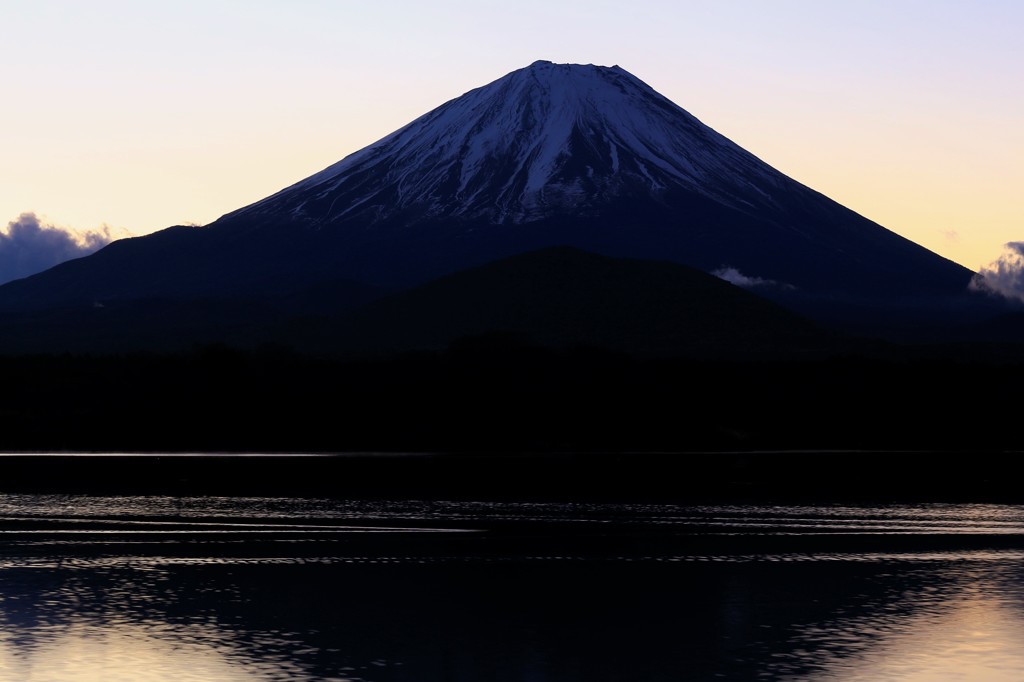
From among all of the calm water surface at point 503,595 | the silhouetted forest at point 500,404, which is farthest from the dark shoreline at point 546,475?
the silhouetted forest at point 500,404

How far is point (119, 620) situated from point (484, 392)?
77204 mm

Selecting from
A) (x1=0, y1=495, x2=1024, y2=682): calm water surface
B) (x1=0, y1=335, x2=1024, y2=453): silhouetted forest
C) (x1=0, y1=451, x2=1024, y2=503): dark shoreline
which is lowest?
(x1=0, y1=495, x2=1024, y2=682): calm water surface

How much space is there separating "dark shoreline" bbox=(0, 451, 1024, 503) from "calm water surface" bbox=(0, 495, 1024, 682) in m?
6.80

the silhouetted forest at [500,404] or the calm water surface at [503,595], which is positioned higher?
the silhouetted forest at [500,404]

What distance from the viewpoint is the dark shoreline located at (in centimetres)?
5197

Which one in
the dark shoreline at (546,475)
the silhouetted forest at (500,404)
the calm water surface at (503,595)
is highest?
the silhouetted forest at (500,404)

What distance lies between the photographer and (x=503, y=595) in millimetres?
28906

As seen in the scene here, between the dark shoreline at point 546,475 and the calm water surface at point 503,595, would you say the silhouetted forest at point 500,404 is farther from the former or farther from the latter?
the calm water surface at point 503,595

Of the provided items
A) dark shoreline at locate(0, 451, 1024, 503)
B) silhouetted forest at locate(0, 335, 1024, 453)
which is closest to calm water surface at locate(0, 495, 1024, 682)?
dark shoreline at locate(0, 451, 1024, 503)

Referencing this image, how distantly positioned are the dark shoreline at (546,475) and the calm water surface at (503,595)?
6.80 m

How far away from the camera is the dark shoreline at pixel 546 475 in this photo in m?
52.0

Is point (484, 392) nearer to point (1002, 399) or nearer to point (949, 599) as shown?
point (1002, 399)

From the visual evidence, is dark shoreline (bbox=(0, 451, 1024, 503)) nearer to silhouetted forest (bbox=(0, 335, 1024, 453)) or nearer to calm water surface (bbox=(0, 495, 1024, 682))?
calm water surface (bbox=(0, 495, 1024, 682))

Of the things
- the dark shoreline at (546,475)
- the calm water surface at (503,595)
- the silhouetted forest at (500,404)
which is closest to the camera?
the calm water surface at (503,595)
